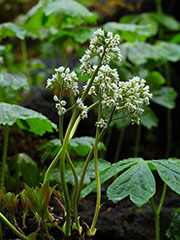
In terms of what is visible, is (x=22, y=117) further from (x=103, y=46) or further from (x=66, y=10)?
(x=66, y=10)

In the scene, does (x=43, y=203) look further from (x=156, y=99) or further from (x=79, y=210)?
(x=156, y=99)

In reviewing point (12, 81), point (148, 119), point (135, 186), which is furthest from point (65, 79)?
point (148, 119)

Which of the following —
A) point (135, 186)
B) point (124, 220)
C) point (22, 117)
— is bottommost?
point (124, 220)

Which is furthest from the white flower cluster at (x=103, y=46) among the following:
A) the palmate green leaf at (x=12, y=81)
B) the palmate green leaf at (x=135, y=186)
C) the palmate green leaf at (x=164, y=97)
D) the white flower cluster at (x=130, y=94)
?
the palmate green leaf at (x=164, y=97)

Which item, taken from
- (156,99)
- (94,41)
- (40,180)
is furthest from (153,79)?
(94,41)

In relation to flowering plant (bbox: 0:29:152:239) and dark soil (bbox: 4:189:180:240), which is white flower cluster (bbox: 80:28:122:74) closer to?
flowering plant (bbox: 0:29:152:239)

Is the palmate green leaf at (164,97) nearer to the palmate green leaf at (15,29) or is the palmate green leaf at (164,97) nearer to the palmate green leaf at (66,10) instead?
the palmate green leaf at (66,10)
